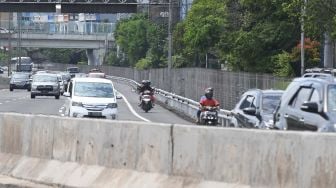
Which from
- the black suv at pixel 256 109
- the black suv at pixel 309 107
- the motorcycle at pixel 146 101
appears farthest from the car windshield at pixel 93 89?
the black suv at pixel 309 107

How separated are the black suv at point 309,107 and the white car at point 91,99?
1628 cm

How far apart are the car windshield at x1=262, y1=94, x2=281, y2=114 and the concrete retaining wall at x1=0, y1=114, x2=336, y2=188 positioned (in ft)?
23.4

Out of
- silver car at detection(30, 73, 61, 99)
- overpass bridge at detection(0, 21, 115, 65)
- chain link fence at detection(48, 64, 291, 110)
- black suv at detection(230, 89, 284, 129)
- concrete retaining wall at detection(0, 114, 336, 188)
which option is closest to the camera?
concrete retaining wall at detection(0, 114, 336, 188)

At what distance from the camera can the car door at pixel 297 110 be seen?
15.2m

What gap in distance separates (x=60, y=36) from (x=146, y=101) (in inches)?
Answer: 3399

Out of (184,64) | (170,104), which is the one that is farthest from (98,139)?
(184,64)

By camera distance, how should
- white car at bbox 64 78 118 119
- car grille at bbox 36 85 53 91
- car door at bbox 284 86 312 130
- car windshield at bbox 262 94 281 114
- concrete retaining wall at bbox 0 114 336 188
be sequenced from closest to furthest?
concrete retaining wall at bbox 0 114 336 188, car door at bbox 284 86 312 130, car windshield at bbox 262 94 281 114, white car at bbox 64 78 118 119, car grille at bbox 36 85 53 91

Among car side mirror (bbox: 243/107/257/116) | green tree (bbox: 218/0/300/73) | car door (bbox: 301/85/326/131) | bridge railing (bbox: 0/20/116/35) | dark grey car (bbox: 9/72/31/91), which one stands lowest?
dark grey car (bbox: 9/72/31/91)

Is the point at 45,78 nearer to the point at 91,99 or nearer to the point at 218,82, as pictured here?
the point at 218,82

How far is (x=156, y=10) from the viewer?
370 ft

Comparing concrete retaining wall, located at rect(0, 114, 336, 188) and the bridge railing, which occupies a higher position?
the bridge railing

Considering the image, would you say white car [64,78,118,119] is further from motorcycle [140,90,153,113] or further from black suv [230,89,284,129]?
black suv [230,89,284,129]

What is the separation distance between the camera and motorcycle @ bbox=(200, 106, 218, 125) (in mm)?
29467

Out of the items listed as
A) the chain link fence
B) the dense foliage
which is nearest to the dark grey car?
the chain link fence
